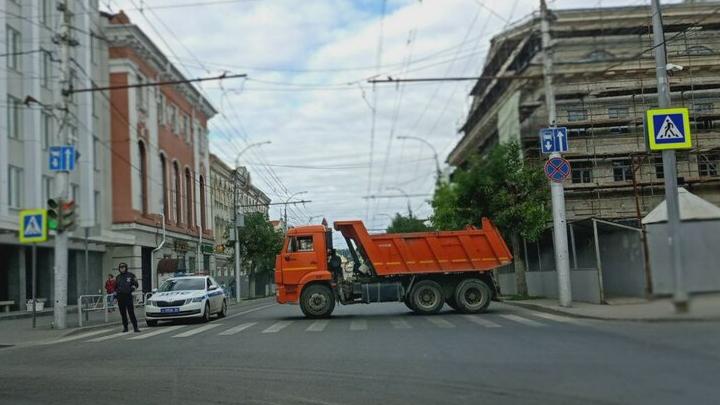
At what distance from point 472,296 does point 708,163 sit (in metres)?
15.8

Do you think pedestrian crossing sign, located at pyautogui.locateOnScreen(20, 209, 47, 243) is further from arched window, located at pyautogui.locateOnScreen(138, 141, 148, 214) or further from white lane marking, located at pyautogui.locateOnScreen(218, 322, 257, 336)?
arched window, located at pyautogui.locateOnScreen(138, 141, 148, 214)

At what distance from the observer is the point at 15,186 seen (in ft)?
90.8

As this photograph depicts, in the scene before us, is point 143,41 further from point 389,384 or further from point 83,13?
point 389,384

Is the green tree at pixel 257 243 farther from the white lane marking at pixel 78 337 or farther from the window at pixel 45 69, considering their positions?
the window at pixel 45 69

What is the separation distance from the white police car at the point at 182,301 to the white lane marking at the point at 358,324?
5.52 m

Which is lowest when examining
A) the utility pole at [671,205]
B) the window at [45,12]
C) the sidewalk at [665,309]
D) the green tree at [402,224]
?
the sidewalk at [665,309]

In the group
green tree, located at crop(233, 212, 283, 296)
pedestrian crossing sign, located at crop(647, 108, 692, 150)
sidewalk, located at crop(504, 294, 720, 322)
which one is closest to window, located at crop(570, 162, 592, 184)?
pedestrian crossing sign, located at crop(647, 108, 692, 150)

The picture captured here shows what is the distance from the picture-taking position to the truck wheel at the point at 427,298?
64.4ft

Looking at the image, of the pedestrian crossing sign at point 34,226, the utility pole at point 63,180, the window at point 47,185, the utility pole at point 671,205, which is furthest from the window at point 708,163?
the window at point 47,185

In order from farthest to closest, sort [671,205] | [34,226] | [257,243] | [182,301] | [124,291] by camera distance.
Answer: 1. [257,243]
2. [182,301]
3. [124,291]
4. [34,226]
5. [671,205]

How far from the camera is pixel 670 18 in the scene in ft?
8.54

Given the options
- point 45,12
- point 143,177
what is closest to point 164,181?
point 143,177

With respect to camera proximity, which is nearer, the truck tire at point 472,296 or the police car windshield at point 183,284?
the truck tire at point 472,296

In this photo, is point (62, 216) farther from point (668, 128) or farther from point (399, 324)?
point (668, 128)
